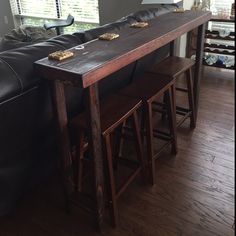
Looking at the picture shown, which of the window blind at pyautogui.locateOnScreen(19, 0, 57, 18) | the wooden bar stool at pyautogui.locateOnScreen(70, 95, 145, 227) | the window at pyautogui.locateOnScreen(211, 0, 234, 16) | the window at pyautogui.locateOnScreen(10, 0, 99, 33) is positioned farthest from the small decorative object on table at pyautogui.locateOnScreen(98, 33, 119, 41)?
the window blind at pyautogui.locateOnScreen(19, 0, 57, 18)

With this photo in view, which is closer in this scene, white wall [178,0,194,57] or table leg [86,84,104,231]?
table leg [86,84,104,231]

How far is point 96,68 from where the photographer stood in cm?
130

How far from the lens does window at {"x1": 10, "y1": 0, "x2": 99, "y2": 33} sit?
15.4 feet

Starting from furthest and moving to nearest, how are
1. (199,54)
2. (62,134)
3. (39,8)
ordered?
(39,8)
(199,54)
(62,134)

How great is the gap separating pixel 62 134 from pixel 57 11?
4.05 m

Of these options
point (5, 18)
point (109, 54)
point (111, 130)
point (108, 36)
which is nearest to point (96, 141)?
point (111, 130)

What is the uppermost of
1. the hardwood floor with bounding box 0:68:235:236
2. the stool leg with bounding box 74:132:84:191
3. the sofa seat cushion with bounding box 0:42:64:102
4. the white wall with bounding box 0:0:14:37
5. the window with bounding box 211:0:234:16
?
the sofa seat cushion with bounding box 0:42:64:102

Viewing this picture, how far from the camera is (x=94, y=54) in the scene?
58.8 inches

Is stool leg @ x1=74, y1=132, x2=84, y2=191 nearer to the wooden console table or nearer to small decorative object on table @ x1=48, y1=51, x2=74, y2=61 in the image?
the wooden console table

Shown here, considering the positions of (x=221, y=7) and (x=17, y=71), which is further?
(x=221, y=7)

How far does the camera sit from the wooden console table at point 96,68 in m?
1.31

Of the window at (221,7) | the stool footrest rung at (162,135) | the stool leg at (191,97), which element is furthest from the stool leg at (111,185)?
the window at (221,7)

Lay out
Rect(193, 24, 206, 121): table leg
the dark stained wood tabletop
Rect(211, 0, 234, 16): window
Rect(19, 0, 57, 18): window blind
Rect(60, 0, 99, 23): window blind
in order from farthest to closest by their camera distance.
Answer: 1. Rect(19, 0, 57, 18): window blind
2. Rect(60, 0, 99, 23): window blind
3. Rect(211, 0, 234, 16): window
4. Rect(193, 24, 206, 121): table leg
5. the dark stained wood tabletop

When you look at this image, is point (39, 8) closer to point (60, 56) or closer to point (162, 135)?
point (162, 135)
